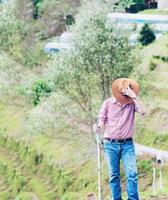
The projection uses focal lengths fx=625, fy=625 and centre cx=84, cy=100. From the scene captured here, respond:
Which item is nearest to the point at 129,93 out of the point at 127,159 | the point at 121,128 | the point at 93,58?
the point at 121,128

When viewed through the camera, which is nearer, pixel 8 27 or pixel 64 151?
pixel 64 151

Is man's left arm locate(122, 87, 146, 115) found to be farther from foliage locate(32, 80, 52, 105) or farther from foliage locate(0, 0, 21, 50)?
foliage locate(0, 0, 21, 50)

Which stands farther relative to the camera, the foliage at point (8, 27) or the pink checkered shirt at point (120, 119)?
the foliage at point (8, 27)

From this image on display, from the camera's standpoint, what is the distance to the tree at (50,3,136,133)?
2508 cm

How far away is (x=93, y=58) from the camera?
25234mm

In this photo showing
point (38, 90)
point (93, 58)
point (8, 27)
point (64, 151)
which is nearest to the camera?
point (93, 58)

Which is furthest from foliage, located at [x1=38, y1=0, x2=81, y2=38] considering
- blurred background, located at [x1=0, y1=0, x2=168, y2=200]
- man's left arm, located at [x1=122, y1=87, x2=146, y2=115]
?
man's left arm, located at [x1=122, y1=87, x2=146, y2=115]

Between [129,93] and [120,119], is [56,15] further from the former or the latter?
[129,93]

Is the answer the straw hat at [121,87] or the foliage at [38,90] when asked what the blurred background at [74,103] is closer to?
the foliage at [38,90]

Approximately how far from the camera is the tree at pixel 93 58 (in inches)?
987

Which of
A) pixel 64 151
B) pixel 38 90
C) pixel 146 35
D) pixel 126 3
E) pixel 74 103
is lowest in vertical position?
pixel 64 151

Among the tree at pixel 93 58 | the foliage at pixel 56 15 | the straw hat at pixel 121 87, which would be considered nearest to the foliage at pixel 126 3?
the foliage at pixel 56 15

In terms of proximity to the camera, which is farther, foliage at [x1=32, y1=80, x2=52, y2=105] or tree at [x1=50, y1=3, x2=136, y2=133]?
foliage at [x1=32, y1=80, x2=52, y2=105]

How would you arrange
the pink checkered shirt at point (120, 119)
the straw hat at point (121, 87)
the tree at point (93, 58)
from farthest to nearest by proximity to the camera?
the tree at point (93, 58) < the pink checkered shirt at point (120, 119) < the straw hat at point (121, 87)
